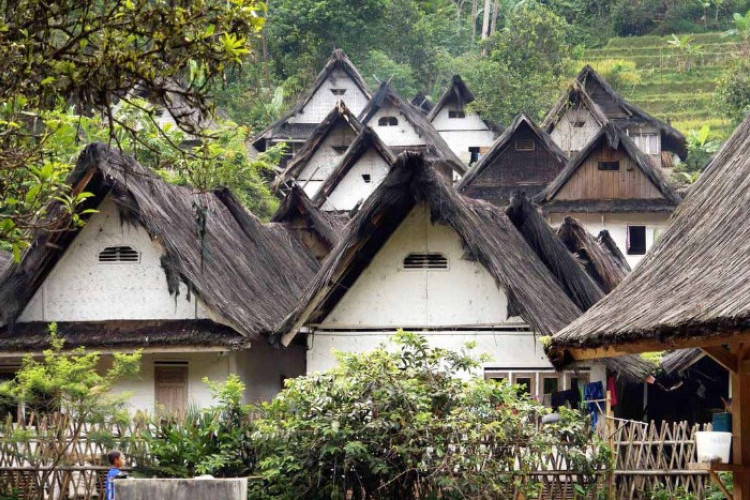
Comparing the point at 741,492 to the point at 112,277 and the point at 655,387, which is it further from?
the point at 655,387

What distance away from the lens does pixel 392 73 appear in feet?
209

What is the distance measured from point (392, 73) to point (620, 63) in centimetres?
1542

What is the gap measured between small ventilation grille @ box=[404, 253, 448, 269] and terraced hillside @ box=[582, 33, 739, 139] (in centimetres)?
4380

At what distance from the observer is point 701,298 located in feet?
34.2

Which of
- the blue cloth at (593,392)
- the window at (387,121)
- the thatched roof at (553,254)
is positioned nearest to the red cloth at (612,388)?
the blue cloth at (593,392)

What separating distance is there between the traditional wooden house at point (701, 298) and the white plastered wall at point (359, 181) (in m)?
24.7

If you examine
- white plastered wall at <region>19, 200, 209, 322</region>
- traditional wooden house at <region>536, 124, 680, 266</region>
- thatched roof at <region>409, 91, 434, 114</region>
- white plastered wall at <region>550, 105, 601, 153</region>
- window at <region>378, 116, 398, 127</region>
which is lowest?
white plastered wall at <region>19, 200, 209, 322</region>

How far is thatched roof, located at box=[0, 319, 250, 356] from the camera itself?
20.7m

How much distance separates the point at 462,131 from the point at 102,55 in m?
43.3

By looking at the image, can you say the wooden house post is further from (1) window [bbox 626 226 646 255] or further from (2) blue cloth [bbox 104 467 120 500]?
(1) window [bbox 626 226 646 255]

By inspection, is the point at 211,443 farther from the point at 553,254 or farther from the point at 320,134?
the point at 320,134

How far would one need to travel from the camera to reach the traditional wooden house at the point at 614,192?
3838 cm

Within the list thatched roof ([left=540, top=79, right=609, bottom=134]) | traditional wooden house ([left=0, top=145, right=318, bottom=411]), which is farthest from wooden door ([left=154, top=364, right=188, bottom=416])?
thatched roof ([left=540, top=79, right=609, bottom=134])

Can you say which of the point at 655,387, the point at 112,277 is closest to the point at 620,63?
the point at 655,387
